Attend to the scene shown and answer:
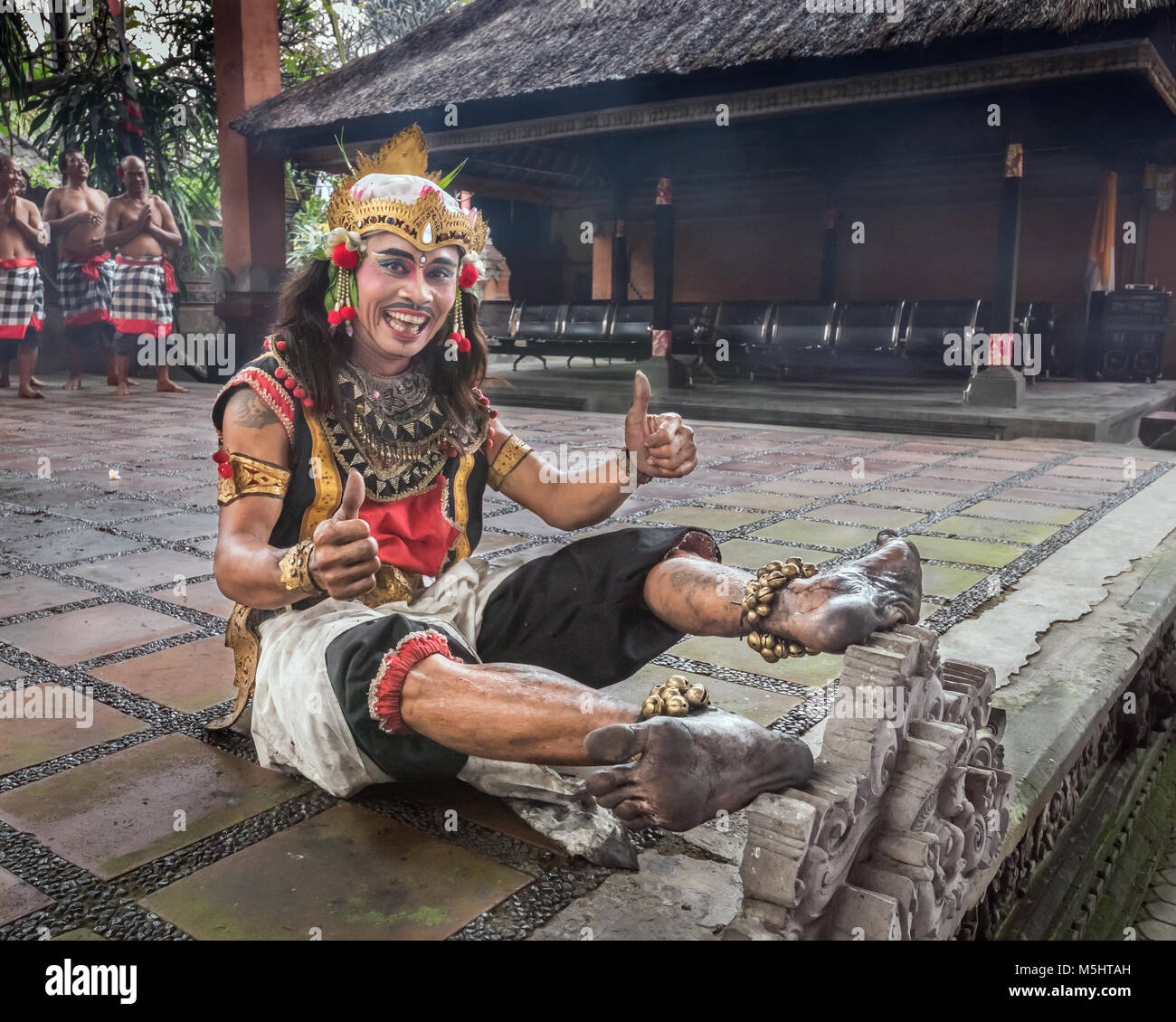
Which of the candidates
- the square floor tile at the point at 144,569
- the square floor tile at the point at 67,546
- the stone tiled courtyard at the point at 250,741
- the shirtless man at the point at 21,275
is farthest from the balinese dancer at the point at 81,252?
the square floor tile at the point at 144,569

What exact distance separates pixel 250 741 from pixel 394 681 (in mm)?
679

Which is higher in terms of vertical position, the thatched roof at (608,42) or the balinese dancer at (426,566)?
the thatched roof at (608,42)

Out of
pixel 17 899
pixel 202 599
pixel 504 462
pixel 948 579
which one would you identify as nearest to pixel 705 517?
pixel 948 579

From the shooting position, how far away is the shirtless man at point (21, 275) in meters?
8.56

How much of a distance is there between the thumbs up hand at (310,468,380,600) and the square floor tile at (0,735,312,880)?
580 mm

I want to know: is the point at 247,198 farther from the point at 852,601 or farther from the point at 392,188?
the point at 852,601

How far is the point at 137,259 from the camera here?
908cm

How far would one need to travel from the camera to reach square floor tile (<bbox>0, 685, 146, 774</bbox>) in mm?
1990

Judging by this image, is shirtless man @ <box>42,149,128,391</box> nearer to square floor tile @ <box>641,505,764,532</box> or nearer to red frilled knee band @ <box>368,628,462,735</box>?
square floor tile @ <box>641,505,764,532</box>

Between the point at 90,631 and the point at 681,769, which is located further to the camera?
the point at 90,631

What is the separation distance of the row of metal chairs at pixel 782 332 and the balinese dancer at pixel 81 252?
13.8 ft

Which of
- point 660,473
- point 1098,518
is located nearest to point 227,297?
point 1098,518

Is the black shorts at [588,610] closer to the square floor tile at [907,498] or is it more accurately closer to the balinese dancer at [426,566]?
the balinese dancer at [426,566]
